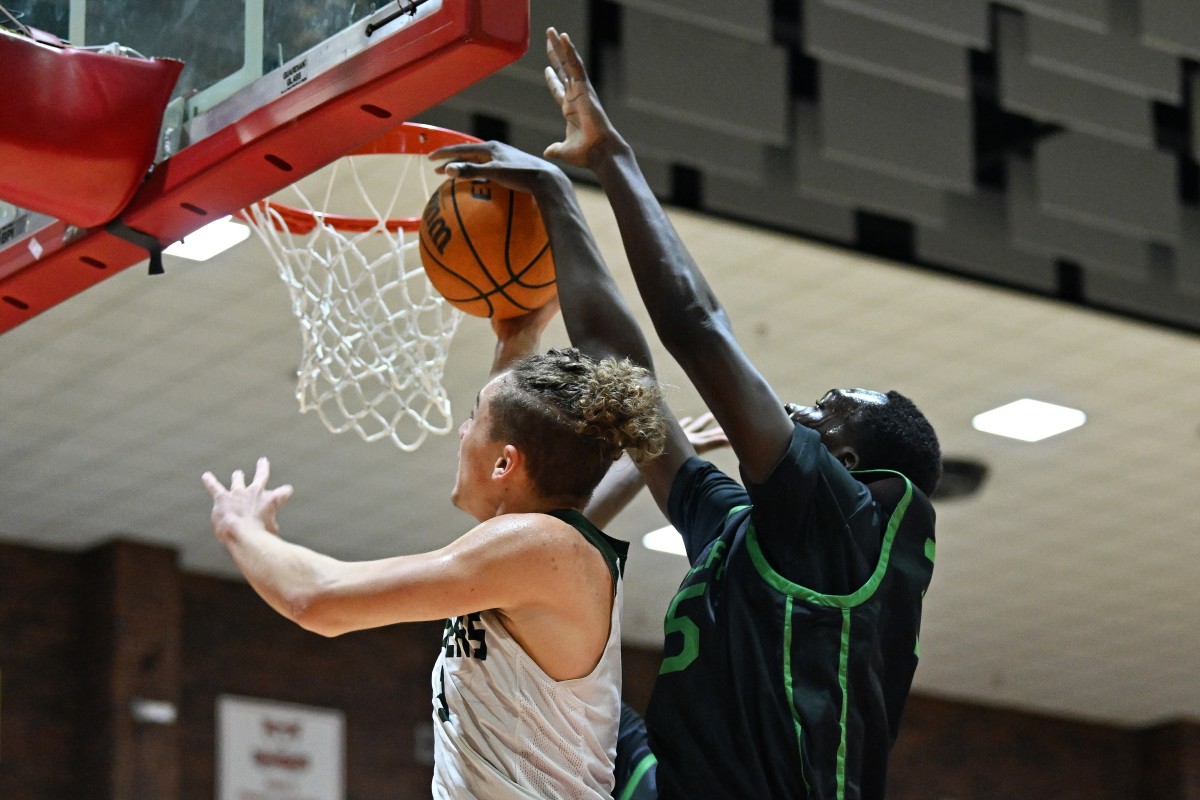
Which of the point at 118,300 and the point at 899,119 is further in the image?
the point at 118,300

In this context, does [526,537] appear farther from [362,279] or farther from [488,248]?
[362,279]

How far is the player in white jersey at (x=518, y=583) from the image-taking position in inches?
110

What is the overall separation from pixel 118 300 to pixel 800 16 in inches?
140

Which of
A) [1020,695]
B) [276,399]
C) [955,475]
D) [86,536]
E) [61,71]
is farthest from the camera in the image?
[1020,695]

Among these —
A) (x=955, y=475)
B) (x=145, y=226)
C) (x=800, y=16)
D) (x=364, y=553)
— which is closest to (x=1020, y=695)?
(x=955, y=475)

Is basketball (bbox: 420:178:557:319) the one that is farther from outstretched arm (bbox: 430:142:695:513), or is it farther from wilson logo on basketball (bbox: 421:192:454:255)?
outstretched arm (bbox: 430:142:695:513)

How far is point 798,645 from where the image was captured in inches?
119

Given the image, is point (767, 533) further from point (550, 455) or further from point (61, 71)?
point (61, 71)

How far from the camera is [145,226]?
4.08 m

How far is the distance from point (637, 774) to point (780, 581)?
534mm

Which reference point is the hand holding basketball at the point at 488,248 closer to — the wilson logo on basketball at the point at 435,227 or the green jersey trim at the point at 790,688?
the wilson logo on basketball at the point at 435,227

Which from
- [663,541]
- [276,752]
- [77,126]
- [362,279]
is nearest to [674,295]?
[77,126]

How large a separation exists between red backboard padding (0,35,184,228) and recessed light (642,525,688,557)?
802cm

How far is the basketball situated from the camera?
12.5 ft
